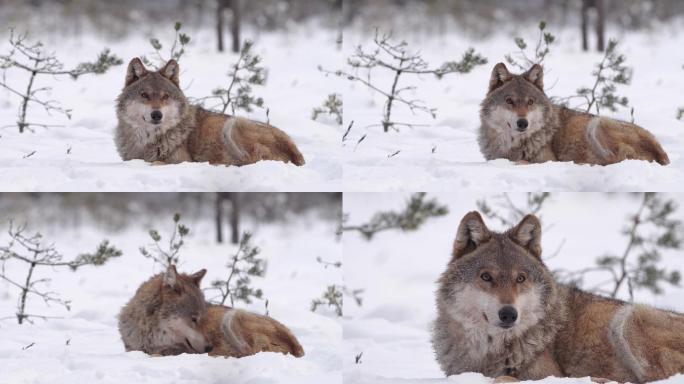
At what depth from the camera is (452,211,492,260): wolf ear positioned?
21.2ft

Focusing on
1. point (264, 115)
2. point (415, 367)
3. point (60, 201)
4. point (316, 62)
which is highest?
point (316, 62)

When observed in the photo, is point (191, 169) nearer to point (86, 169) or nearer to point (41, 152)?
point (86, 169)

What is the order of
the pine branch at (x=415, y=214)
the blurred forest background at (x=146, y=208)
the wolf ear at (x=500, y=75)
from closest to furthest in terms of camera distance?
the wolf ear at (x=500, y=75), the pine branch at (x=415, y=214), the blurred forest background at (x=146, y=208)

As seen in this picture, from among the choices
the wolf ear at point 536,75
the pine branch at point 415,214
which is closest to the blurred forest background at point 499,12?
the pine branch at point 415,214

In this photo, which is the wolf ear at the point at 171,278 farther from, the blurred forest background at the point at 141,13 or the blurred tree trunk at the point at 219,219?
the blurred forest background at the point at 141,13

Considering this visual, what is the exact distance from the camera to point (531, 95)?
8.17 meters

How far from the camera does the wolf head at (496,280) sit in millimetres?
6082

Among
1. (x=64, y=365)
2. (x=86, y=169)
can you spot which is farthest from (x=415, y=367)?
(x=86, y=169)

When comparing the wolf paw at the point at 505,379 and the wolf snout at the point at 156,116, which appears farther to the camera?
the wolf snout at the point at 156,116

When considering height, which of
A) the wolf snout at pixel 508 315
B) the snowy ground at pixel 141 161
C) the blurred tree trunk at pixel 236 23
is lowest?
the wolf snout at pixel 508 315

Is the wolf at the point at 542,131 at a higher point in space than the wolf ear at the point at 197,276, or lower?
higher

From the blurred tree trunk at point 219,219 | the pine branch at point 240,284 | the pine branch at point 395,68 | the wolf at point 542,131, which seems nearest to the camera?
the wolf at point 542,131

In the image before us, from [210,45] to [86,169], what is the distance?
1054 cm

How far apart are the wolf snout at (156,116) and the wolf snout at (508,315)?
386 cm
